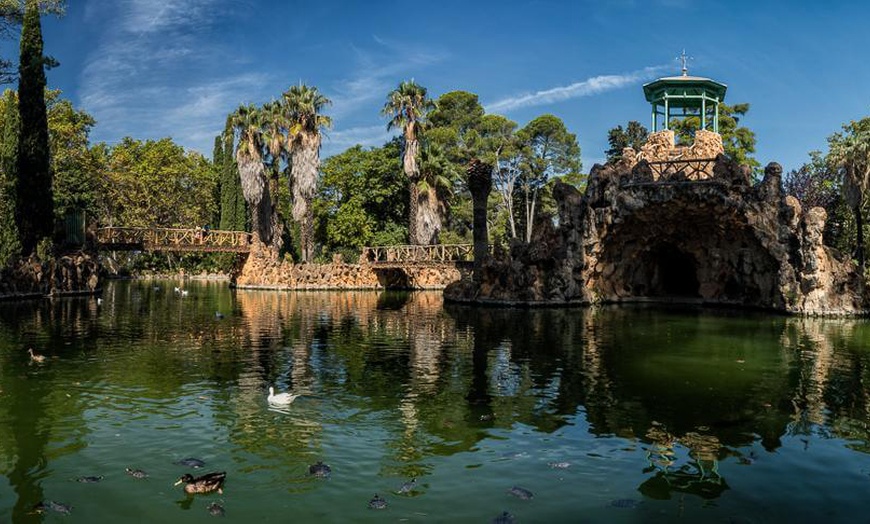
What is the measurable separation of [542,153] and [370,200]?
71.4 feet

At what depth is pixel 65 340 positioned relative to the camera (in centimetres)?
2439

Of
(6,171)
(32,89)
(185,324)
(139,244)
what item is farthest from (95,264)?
(185,324)

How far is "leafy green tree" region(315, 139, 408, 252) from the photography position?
215ft

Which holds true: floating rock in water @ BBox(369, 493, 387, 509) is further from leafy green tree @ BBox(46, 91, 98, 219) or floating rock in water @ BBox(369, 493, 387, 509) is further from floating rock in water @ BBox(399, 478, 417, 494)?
leafy green tree @ BBox(46, 91, 98, 219)

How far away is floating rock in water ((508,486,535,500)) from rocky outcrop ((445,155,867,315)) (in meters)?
30.6

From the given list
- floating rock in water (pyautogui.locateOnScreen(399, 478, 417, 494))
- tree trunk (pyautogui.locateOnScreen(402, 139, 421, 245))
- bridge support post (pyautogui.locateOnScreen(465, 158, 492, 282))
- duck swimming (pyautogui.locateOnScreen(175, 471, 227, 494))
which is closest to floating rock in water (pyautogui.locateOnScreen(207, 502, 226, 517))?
duck swimming (pyautogui.locateOnScreen(175, 471, 227, 494))

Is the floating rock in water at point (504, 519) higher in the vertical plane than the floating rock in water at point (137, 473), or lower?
lower

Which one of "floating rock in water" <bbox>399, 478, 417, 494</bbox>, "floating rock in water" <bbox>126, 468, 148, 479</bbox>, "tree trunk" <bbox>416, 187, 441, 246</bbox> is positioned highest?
"tree trunk" <bbox>416, 187, 441, 246</bbox>

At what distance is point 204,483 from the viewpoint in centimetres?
966

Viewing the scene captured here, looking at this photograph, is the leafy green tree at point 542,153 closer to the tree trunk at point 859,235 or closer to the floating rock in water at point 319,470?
the tree trunk at point 859,235

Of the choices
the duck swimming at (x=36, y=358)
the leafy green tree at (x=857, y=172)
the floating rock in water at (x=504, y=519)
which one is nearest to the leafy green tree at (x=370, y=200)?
the leafy green tree at (x=857, y=172)

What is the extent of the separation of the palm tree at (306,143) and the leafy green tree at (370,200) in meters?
7.99

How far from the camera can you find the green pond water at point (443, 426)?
31.2ft

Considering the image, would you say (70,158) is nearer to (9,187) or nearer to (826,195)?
(9,187)
